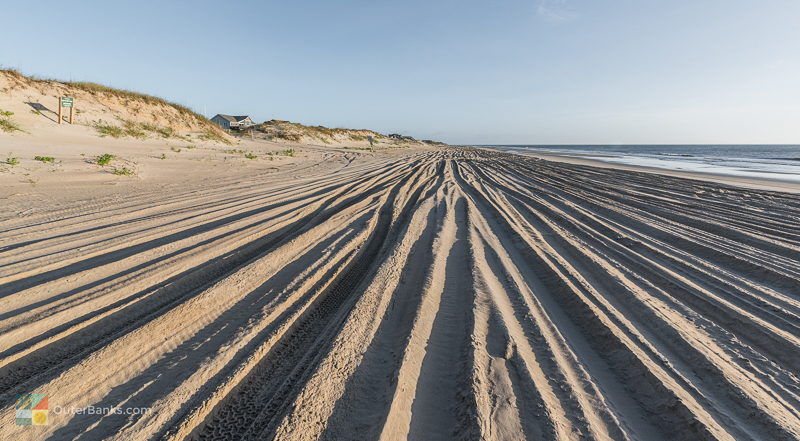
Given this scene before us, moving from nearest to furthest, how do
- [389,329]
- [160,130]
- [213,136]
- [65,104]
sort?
[389,329] → [65,104] → [160,130] → [213,136]

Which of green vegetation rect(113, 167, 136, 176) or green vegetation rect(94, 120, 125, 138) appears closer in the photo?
green vegetation rect(113, 167, 136, 176)

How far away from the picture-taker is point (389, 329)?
8.30 feet

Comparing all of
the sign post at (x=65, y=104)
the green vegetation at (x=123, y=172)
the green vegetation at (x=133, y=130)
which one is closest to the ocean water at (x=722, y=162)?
the green vegetation at (x=123, y=172)

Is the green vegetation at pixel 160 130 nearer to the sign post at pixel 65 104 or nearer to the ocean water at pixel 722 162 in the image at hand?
the sign post at pixel 65 104

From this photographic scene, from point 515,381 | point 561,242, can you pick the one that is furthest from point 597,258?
point 515,381

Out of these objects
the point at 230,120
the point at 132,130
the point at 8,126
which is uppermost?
the point at 230,120

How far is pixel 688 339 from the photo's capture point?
2.50 metres

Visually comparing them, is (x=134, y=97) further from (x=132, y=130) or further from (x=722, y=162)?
(x=722, y=162)

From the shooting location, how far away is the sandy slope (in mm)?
1734

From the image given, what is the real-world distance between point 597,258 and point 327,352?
3.81 meters

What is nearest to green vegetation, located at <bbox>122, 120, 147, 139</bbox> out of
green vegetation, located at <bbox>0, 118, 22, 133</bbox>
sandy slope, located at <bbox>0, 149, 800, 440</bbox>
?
green vegetation, located at <bbox>0, 118, 22, 133</bbox>

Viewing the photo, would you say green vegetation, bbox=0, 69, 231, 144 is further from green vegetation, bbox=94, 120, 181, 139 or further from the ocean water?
the ocean water

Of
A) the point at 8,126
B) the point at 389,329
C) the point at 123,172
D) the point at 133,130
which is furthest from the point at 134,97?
the point at 389,329

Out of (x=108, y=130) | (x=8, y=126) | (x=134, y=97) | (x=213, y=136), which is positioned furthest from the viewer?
(x=213, y=136)
